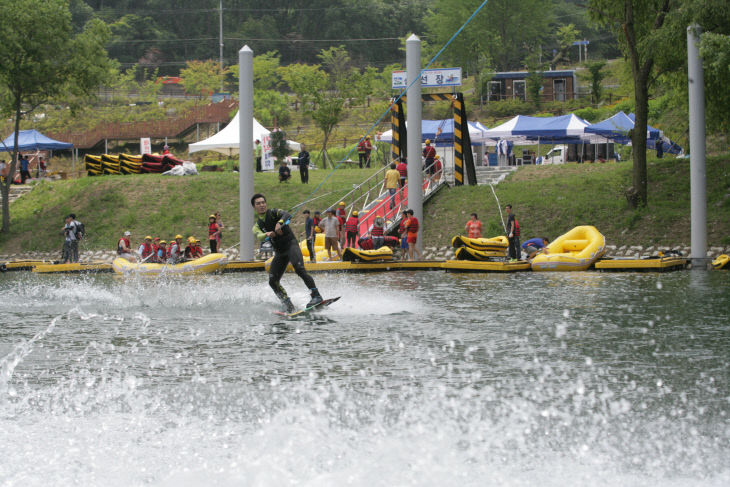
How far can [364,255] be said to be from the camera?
81.2 ft

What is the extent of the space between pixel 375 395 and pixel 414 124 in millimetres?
19542

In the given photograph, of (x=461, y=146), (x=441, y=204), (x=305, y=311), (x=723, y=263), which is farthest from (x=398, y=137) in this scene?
(x=305, y=311)

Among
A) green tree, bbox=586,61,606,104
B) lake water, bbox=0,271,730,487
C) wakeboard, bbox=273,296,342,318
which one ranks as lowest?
lake water, bbox=0,271,730,487

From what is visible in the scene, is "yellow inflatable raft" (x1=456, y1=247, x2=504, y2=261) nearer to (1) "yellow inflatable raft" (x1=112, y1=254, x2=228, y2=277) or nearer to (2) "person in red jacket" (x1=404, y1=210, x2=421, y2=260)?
(2) "person in red jacket" (x1=404, y1=210, x2=421, y2=260)

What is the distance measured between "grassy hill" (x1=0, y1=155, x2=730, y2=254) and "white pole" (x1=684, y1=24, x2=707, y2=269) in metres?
2.83

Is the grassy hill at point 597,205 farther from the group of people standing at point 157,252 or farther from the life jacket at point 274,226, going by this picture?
the life jacket at point 274,226

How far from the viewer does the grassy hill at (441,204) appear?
1116 inches

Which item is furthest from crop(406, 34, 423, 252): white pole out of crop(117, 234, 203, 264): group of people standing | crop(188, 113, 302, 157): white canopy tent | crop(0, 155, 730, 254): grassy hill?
crop(188, 113, 302, 157): white canopy tent

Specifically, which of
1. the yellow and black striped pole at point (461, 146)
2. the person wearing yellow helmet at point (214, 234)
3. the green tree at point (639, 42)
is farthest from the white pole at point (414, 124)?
the person wearing yellow helmet at point (214, 234)

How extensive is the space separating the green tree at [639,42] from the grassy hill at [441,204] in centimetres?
→ 111

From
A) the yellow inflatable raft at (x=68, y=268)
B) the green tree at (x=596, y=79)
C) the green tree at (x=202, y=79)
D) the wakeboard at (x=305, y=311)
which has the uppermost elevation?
the green tree at (x=202, y=79)

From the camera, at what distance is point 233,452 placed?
678 cm

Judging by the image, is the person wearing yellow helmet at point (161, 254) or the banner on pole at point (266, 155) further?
the banner on pole at point (266, 155)

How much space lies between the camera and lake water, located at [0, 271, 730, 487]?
21.0 ft
